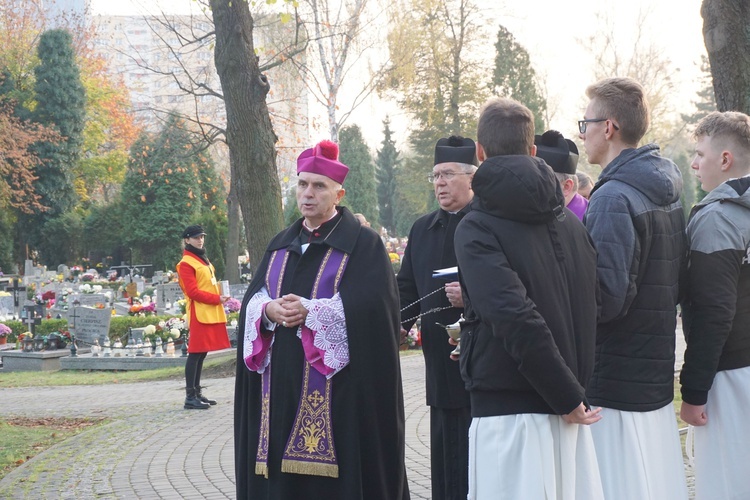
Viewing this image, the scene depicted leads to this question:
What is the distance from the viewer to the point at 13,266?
146 feet

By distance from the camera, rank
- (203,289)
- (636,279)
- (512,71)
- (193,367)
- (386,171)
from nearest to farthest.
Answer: (636,279)
(193,367)
(203,289)
(512,71)
(386,171)

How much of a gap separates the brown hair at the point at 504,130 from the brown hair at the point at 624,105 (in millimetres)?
532

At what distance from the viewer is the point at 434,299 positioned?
206 inches

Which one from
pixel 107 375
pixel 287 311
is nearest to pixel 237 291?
pixel 107 375

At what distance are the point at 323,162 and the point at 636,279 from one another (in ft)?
5.98

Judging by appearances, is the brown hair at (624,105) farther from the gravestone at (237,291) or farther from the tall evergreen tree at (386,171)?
the tall evergreen tree at (386,171)

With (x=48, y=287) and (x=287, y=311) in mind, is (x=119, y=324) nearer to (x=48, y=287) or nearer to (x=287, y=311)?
(x=48, y=287)

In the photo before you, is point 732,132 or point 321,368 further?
point 321,368

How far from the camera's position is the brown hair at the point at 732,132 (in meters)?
4.32

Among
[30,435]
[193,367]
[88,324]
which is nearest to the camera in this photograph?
[30,435]

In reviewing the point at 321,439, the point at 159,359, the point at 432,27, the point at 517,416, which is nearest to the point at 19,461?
the point at 321,439

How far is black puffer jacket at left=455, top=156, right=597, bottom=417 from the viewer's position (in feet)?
10.5

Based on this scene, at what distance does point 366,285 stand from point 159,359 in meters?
Result: 12.7

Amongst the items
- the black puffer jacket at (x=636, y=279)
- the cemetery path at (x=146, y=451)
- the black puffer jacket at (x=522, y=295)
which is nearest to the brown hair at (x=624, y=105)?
the black puffer jacket at (x=636, y=279)
